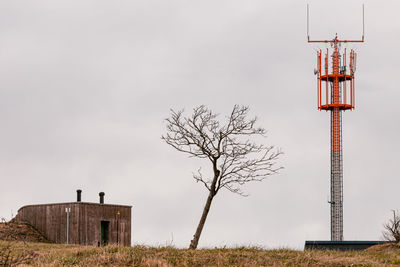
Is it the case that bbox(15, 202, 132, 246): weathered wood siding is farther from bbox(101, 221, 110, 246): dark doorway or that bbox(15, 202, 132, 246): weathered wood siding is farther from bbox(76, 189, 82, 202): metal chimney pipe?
bbox(76, 189, 82, 202): metal chimney pipe

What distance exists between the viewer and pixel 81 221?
44.2 m

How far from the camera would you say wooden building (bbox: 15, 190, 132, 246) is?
44097 mm

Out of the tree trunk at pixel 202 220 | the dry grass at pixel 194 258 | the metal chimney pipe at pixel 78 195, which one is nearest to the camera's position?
the dry grass at pixel 194 258

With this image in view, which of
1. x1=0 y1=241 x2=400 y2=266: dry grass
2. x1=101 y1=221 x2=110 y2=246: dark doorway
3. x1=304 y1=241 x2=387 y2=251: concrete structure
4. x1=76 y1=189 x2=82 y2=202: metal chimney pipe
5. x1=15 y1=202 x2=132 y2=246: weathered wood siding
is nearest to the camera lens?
x1=0 y1=241 x2=400 y2=266: dry grass

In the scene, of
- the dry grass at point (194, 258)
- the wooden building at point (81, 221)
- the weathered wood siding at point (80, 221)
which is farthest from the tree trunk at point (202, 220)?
the weathered wood siding at point (80, 221)

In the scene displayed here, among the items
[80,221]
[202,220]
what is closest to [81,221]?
[80,221]

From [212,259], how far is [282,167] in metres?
11.9

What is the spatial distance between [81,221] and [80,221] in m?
0.09

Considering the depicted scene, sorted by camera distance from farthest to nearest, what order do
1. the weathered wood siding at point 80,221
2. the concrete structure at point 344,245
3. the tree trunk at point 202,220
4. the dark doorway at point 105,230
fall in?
the dark doorway at point 105,230, the weathered wood siding at point 80,221, the concrete structure at point 344,245, the tree trunk at point 202,220

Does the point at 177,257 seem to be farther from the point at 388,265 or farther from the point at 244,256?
the point at 388,265

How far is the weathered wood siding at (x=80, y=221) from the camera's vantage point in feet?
145

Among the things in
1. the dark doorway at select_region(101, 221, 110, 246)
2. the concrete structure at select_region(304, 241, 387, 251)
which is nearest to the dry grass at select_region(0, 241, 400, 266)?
the concrete structure at select_region(304, 241, 387, 251)

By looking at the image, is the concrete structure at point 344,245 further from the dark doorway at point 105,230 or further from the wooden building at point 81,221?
the dark doorway at point 105,230

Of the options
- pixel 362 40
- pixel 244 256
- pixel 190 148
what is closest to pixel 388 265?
pixel 244 256
